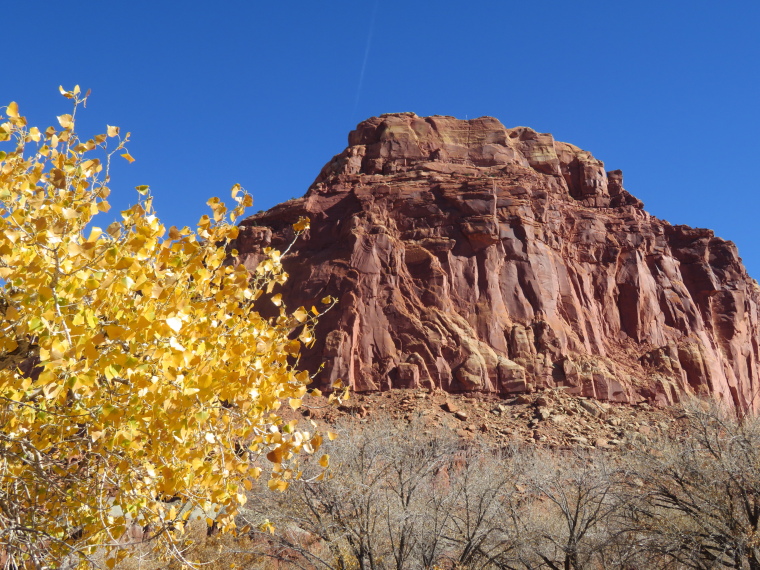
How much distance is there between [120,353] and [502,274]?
34233 millimetres

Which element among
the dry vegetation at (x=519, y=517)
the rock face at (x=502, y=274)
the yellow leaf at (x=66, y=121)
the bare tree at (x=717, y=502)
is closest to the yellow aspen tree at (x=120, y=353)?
the yellow leaf at (x=66, y=121)

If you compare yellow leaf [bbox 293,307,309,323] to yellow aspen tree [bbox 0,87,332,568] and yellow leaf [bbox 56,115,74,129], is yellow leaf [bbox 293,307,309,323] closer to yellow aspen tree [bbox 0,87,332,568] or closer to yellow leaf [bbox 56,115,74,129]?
yellow aspen tree [bbox 0,87,332,568]

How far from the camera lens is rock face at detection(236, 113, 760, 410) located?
103 feet

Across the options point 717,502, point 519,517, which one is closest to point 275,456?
point 717,502

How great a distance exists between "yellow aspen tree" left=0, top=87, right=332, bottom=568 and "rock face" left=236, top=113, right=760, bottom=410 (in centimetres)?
2637

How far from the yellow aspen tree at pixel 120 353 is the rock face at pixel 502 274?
26.4 meters

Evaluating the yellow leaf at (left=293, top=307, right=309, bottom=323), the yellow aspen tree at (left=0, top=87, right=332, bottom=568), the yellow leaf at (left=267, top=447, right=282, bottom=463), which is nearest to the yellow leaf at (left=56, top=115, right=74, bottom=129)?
the yellow aspen tree at (left=0, top=87, right=332, bottom=568)

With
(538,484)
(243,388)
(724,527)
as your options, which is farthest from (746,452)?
(243,388)

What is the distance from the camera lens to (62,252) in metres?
2.71

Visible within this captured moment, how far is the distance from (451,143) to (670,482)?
35842 mm

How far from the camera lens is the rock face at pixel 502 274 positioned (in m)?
31.5

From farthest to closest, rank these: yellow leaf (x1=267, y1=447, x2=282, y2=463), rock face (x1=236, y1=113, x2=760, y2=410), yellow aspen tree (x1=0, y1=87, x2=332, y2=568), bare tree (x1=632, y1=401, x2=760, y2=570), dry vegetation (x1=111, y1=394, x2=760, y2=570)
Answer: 1. rock face (x1=236, y1=113, x2=760, y2=410)
2. dry vegetation (x1=111, y1=394, x2=760, y2=570)
3. bare tree (x1=632, y1=401, x2=760, y2=570)
4. yellow leaf (x1=267, y1=447, x2=282, y2=463)
5. yellow aspen tree (x1=0, y1=87, x2=332, y2=568)

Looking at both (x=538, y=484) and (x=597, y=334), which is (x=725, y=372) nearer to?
(x=597, y=334)

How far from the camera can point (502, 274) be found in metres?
35.4
